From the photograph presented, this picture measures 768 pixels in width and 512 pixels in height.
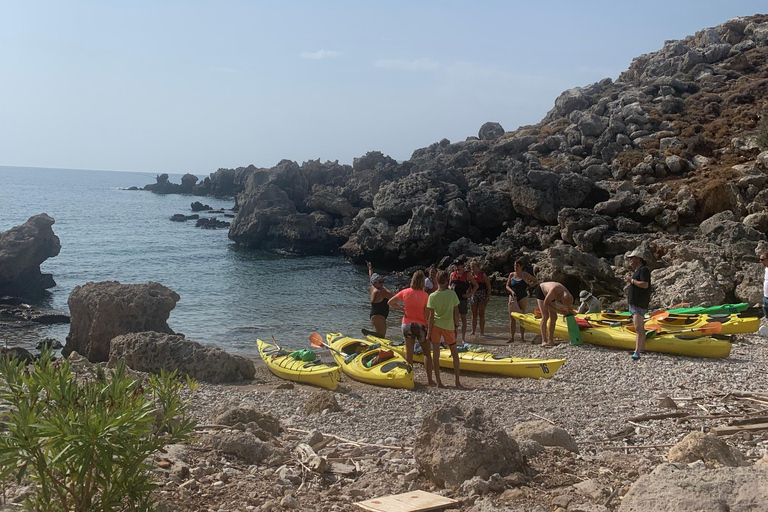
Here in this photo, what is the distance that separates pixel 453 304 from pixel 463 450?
438cm

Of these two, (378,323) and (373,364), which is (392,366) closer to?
(373,364)

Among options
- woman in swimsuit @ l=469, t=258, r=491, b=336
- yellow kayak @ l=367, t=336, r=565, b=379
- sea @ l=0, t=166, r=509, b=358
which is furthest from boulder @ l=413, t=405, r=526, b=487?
sea @ l=0, t=166, r=509, b=358

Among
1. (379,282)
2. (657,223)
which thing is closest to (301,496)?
(379,282)

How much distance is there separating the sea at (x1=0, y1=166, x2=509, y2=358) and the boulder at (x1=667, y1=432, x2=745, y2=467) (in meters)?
10.7

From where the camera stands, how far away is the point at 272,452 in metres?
5.80

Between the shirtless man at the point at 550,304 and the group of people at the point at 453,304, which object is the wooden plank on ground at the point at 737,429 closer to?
the group of people at the point at 453,304

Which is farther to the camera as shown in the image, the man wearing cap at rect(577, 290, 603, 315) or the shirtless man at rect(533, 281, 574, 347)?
the man wearing cap at rect(577, 290, 603, 315)

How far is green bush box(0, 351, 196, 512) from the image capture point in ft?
10.4

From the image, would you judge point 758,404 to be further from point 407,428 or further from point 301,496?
point 301,496

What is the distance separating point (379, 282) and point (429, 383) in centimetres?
285

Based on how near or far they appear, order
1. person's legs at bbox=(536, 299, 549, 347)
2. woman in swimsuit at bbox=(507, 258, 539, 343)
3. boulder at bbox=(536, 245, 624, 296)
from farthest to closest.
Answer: boulder at bbox=(536, 245, 624, 296), woman in swimsuit at bbox=(507, 258, 539, 343), person's legs at bbox=(536, 299, 549, 347)

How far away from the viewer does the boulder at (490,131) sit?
54.7m

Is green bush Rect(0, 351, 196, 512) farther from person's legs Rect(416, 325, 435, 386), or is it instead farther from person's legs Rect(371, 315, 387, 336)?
person's legs Rect(371, 315, 387, 336)

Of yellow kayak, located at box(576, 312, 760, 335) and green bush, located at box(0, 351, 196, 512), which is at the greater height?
green bush, located at box(0, 351, 196, 512)
